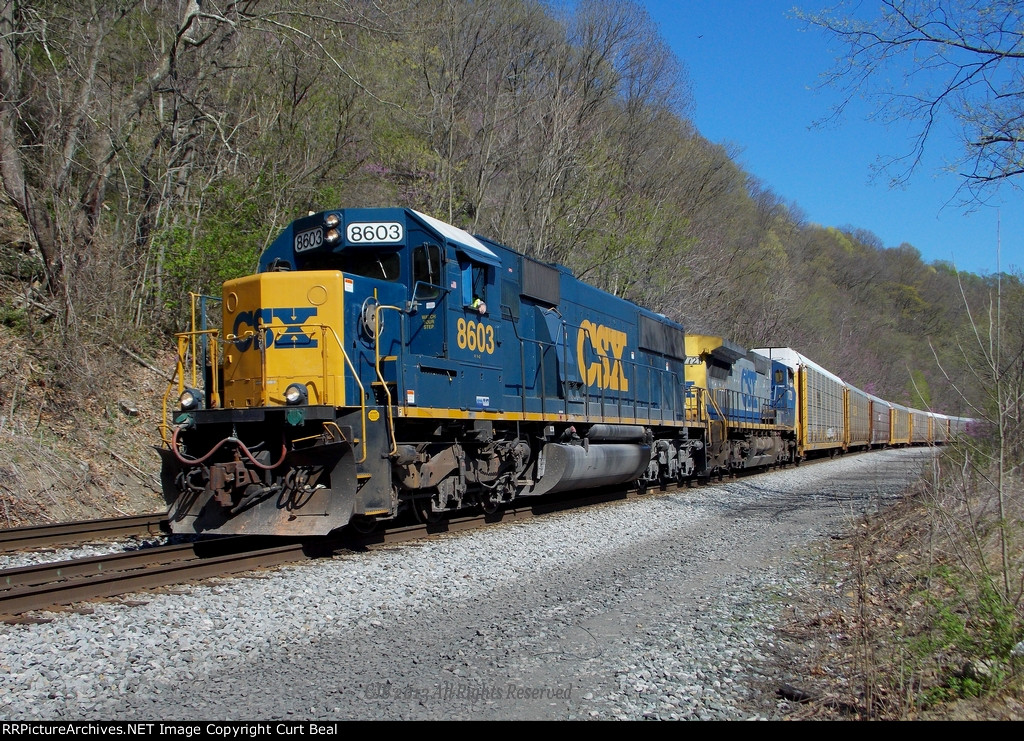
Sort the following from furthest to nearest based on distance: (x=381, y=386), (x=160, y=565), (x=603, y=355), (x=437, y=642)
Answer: (x=603, y=355)
(x=381, y=386)
(x=160, y=565)
(x=437, y=642)

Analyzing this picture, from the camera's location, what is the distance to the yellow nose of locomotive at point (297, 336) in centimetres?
768

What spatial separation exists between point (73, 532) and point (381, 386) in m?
3.95

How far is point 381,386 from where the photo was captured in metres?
8.02

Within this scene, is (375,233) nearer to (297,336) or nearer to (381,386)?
(297,336)

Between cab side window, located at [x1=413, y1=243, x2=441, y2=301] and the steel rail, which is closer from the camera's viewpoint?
the steel rail

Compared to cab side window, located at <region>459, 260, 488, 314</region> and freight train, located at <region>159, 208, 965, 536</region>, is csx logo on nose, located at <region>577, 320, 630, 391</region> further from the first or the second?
cab side window, located at <region>459, 260, 488, 314</region>

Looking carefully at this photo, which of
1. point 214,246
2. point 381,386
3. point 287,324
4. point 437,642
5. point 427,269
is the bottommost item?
point 437,642

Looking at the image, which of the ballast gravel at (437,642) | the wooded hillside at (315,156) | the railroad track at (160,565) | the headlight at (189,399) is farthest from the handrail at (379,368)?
the wooded hillside at (315,156)

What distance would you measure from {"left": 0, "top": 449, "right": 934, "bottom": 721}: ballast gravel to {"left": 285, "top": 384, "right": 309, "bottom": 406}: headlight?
1.55 meters

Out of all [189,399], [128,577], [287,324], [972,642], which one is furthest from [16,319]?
[972,642]

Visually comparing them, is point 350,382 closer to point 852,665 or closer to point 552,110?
point 852,665

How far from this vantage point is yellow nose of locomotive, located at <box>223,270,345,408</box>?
25.2 ft

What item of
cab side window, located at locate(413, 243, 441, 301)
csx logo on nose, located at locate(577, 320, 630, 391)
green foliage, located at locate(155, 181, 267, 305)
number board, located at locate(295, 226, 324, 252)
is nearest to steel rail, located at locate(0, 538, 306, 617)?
cab side window, located at locate(413, 243, 441, 301)

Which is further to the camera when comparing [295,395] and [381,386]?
[381,386]
